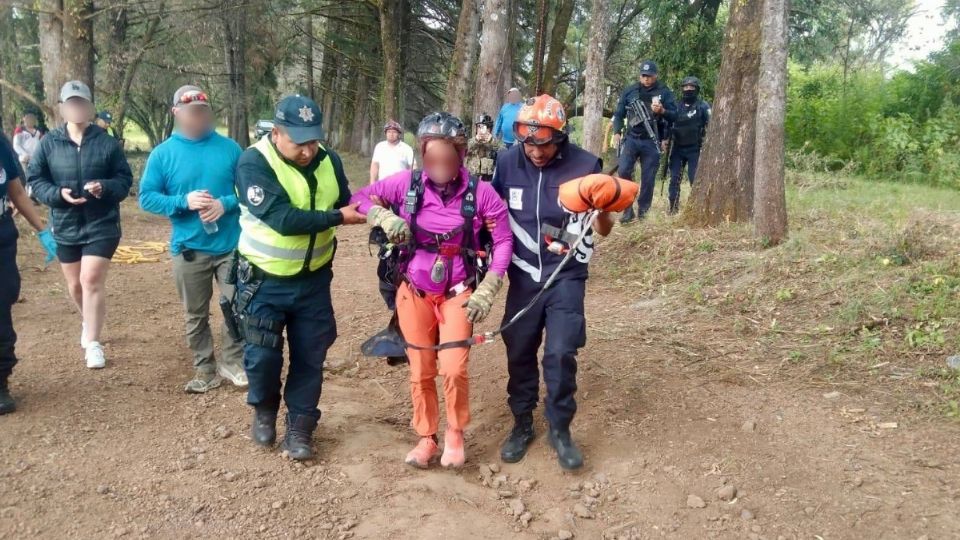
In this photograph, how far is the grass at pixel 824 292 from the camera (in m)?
4.98

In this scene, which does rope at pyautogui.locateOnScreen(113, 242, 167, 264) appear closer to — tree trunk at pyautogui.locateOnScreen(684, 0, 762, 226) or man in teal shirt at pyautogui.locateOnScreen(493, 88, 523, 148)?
man in teal shirt at pyautogui.locateOnScreen(493, 88, 523, 148)

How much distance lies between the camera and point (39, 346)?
601 cm

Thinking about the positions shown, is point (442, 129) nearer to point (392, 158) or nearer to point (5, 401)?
point (5, 401)

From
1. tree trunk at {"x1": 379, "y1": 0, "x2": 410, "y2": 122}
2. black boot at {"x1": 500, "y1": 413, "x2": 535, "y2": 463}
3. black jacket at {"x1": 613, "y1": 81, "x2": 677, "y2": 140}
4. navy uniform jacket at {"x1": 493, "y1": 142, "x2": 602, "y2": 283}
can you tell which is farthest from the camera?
tree trunk at {"x1": 379, "y1": 0, "x2": 410, "y2": 122}

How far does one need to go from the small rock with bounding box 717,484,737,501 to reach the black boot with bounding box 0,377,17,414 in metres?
4.37

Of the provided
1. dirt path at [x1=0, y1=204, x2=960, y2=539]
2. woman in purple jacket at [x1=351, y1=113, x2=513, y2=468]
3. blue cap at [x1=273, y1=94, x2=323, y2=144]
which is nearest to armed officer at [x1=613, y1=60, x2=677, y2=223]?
dirt path at [x1=0, y1=204, x2=960, y2=539]

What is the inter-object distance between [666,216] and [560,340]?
5.87 meters

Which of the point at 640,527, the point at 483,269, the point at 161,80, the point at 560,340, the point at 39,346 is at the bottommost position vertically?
the point at 640,527

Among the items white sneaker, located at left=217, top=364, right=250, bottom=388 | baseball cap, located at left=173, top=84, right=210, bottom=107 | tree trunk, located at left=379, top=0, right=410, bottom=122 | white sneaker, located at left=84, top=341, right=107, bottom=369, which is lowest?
white sneaker, located at left=217, top=364, right=250, bottom=388

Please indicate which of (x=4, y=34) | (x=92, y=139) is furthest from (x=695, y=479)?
(x=4, y=34)

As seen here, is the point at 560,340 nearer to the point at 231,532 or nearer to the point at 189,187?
the point at 231,532

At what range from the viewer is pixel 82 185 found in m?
5.09

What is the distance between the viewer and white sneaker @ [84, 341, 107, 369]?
18.0 ft

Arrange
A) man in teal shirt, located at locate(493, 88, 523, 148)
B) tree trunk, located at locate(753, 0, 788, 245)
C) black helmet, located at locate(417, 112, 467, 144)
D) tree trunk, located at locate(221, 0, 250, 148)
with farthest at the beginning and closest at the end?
tree trunk, located at locate(221, 0, 250, 148)
man in teal shirt, located at locate(493, 88, 523, 148)
tree trunk, located at locate(753, 0, 788, 245)
black helmet, located at locate(417, 112, 467, 144)
